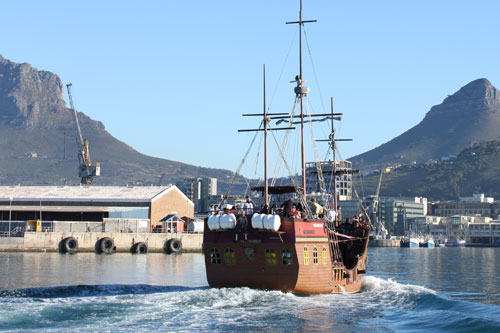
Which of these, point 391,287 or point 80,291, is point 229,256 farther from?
point 391,287

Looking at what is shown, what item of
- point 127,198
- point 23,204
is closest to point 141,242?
point 127,198

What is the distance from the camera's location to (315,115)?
59.3 meters

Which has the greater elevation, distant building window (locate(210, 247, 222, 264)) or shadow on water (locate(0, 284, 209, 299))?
distant building window (locate(210, 247, 222, 264))

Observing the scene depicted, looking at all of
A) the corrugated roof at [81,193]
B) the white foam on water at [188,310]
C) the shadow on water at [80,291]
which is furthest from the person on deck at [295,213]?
the corrugated roof at [81,193]

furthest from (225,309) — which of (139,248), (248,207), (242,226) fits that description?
(139,248)

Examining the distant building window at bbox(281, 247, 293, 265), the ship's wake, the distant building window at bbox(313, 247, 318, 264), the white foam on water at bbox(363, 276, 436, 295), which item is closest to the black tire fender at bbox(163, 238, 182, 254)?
the white foam on water at bbox(363, 276, 436, 295)

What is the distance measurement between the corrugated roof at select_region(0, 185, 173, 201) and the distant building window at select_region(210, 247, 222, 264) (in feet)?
231

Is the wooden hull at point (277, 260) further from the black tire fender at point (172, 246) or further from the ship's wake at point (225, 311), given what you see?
the black tire fender at point (172, 246)

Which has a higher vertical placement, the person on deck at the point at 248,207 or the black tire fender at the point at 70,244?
the person on deck at the point at 248,207

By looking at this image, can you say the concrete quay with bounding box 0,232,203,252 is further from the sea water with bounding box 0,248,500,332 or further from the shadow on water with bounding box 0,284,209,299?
the shadow on water with bounding box 0,284,209,299

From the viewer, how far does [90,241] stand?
100125 mm

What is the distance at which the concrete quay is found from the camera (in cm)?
9669

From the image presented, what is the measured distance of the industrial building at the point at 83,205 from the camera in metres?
113

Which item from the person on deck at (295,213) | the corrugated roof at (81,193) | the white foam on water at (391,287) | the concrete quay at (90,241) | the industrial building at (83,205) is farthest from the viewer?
the corrugated roof at (81,193)
